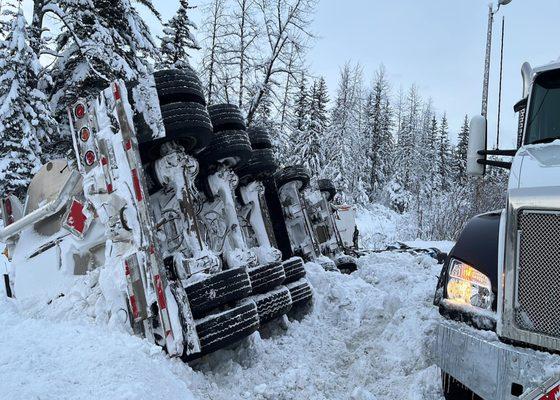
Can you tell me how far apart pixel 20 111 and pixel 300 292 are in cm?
1162

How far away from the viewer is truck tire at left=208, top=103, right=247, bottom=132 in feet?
16.8

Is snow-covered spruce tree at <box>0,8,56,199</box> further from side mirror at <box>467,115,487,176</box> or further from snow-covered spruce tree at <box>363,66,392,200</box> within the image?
snow-covered spruce tree at <box>363,66,392,200</box>

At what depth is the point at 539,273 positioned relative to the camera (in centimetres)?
259

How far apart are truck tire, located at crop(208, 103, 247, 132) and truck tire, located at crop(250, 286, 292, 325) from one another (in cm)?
174

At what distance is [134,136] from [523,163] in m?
2.79

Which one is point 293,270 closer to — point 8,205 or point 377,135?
point 8,205

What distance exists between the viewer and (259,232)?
232 inches

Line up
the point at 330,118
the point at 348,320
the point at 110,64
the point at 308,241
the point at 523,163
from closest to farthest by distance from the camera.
→ the point at 523,163, the point at 348,320, the point at 308,241, the point at 110,64, the point at 330,118

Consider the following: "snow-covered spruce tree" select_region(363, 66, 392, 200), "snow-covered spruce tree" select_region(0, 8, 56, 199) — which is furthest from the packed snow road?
"snow-covered spruce tree" select_region(363, 66, 392, 200)

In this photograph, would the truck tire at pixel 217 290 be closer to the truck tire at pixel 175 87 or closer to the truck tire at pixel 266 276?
the truck tire at pixel 266 276

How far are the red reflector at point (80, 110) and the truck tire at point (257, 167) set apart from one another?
77.7 inches

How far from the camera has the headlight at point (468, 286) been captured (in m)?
2.88

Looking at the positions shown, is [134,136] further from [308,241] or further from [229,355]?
[308,241]

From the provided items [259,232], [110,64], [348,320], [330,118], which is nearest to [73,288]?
[259,232]
